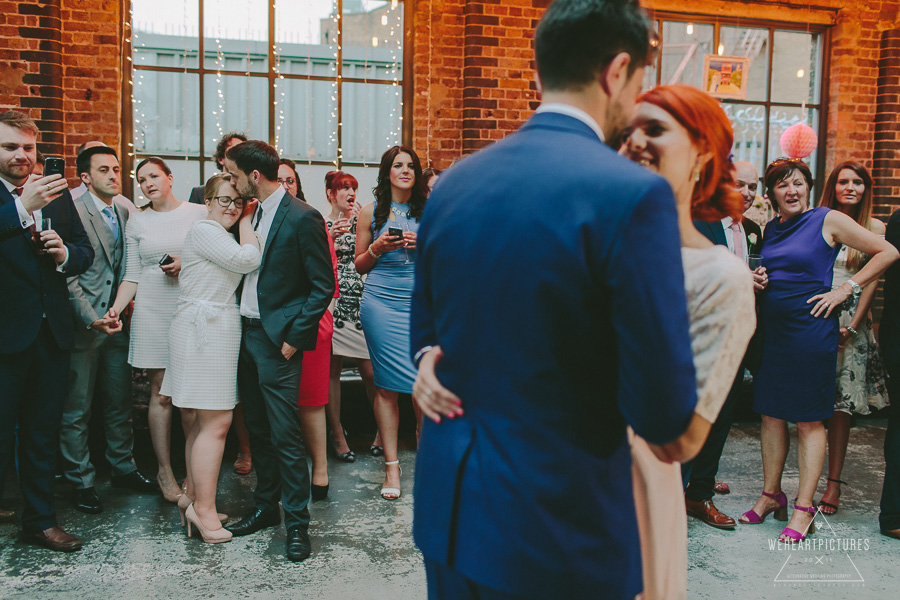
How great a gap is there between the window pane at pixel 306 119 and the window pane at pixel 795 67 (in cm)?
422

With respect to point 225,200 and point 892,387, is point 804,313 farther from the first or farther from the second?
point 225,200

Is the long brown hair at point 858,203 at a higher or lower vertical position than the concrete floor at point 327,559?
higher

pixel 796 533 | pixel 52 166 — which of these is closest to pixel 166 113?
pixel 52 166

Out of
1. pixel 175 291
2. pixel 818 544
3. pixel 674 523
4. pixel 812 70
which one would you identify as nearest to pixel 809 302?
pixel 818 544

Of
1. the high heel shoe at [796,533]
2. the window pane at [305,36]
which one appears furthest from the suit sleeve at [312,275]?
the window pane at [305,36]

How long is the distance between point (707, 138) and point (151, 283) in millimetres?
3297

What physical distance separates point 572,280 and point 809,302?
3022 mm

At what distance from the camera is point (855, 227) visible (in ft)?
11.6

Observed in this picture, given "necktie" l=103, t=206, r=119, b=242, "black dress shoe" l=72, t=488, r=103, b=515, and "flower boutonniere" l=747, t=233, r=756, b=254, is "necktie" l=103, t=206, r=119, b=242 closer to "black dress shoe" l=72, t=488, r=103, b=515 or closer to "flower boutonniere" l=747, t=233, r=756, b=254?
"black dress shoe" l=72, t=488, r=103, b=515

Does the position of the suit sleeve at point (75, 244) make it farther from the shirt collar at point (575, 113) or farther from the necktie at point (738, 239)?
the necktie at point (738, 239)

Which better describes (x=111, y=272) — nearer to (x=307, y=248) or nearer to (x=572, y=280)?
(x=307, y=248)

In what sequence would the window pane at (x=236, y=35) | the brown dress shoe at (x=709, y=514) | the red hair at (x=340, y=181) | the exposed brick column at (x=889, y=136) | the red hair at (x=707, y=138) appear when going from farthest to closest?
1. the exposed brick column at (x=889, y=136)
2. the window pane at (x=236, y=35)
3. the red hair at (x=340, y=181)
4. the brown dress shoe at (x=709, y=514)
5. the red hair at (x=707, y=138)

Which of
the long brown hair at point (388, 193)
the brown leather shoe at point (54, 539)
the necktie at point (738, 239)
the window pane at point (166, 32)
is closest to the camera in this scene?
the brown leather shoe at point (54, 539)

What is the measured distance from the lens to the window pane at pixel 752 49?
6.61 metres
